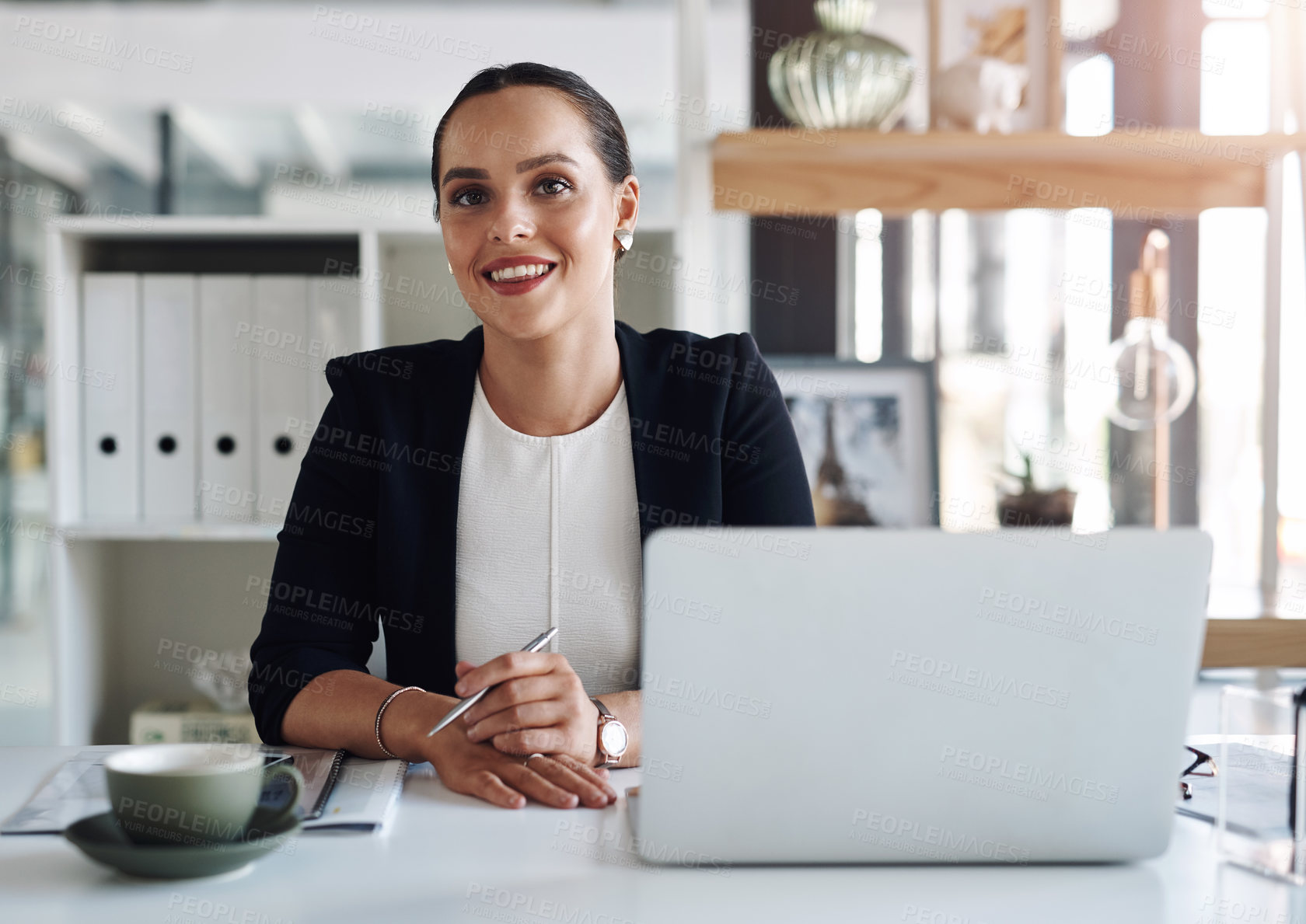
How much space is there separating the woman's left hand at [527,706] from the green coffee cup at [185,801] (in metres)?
0.24

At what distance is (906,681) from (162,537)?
167 centimetres

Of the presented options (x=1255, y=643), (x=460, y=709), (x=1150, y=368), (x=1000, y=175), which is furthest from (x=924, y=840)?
(x=1150, y=368)

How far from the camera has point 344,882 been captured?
0.69 metres

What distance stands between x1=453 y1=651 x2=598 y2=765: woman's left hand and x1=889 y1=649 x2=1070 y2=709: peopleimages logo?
365 millimetres

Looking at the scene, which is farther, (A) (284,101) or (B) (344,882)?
(A) (284,101)

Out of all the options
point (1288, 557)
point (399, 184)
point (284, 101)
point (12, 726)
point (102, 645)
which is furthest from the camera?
Answer: point (399, 184)

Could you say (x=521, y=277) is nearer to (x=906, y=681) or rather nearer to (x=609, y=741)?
(x=609, y=741)

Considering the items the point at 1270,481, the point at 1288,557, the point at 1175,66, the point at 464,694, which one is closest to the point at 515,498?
the point at 464,694

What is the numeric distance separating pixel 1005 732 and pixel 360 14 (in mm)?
3835

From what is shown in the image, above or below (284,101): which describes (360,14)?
above

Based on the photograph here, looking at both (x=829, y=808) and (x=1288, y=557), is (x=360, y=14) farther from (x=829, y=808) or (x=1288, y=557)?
(x=829, y=808)

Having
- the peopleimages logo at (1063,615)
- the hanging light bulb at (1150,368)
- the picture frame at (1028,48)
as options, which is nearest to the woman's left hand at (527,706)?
the peopleimages logo at (1063,615)

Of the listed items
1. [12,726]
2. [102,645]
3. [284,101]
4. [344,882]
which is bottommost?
[12,726]

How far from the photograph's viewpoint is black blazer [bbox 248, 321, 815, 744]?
4.03ft
